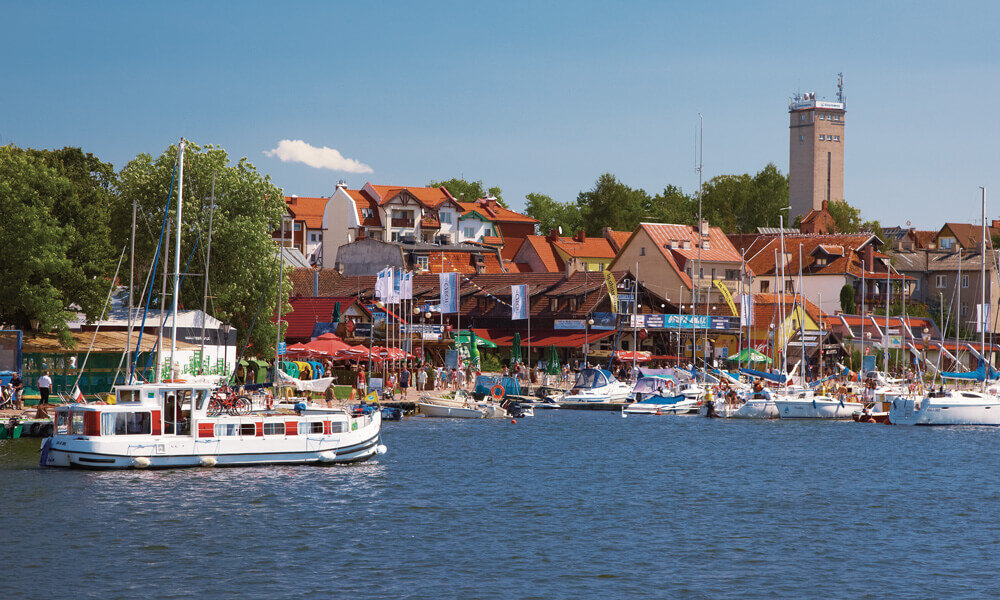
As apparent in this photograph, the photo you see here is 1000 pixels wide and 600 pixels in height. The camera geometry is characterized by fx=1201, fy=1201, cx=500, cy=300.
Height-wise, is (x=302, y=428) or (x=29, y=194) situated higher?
(x=29, y=194)

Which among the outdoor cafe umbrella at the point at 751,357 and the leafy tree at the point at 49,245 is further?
the outdoor cafe umbrella at the point at 751,357

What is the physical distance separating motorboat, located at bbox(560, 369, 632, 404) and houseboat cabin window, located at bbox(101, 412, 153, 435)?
42057 mm

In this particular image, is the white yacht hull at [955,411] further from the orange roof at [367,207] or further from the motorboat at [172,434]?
the orange roof at [367,207]

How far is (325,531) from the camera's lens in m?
33.8

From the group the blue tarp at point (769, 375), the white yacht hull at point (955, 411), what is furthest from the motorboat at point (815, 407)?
the blue tarp at point (769, 375)

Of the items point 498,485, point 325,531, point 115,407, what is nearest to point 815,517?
point 498,485

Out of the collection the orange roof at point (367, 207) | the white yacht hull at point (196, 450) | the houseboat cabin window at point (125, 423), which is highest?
the orange roof at point (367, 207)

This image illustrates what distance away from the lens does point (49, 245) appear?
64625 millimetres

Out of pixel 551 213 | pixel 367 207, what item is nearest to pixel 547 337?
pixel 367 207

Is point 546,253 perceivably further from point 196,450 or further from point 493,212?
point 196,450

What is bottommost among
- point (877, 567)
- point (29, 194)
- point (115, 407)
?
point (877, 567)

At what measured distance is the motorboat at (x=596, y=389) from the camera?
79500mm

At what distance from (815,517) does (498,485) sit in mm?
11371

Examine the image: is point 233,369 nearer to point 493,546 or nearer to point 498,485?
point 498,485
